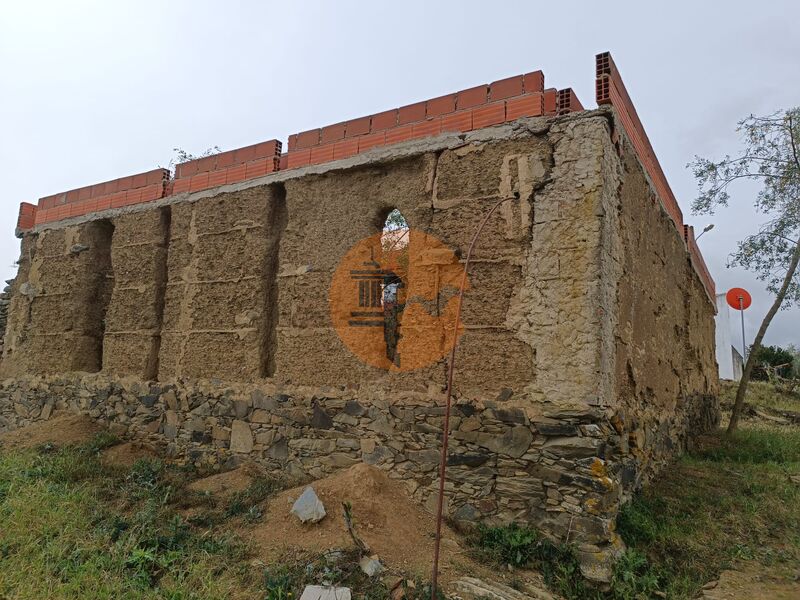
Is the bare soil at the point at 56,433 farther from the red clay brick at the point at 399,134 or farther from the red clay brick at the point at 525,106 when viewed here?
the red clay brick at the point at 525,106

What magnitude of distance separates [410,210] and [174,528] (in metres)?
3.37

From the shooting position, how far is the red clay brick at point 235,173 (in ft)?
20.4

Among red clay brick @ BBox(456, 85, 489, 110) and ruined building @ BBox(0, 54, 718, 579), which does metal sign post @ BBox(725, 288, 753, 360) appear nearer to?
ruined building @ BBox(0, 54, 718, 579)

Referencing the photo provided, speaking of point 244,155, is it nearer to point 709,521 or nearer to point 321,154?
point 321,154

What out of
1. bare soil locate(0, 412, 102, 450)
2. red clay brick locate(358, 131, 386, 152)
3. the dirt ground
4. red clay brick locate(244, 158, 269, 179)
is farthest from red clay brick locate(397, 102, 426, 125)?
bare soil locate(0, 412, 102, 450)

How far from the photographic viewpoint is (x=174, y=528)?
4199 millimetres

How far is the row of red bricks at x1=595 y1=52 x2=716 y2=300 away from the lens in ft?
14.6

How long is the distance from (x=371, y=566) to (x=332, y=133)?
421cm

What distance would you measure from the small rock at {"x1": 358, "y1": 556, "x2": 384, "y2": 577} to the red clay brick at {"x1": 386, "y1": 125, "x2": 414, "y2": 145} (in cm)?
369

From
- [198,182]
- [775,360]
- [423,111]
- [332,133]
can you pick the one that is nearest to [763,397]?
[775,360]

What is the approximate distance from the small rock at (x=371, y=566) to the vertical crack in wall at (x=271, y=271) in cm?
263

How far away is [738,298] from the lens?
17641 millimetres

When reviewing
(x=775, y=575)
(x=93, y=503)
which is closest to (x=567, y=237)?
(x=775, y=575)

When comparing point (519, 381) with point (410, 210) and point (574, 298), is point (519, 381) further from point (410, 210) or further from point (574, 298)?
point (410, 210)
